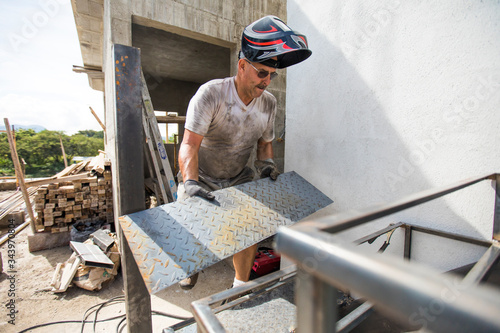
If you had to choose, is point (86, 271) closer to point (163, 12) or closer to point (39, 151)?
point (163, 12)

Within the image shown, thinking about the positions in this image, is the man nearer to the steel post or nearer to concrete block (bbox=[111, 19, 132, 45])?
the steel post

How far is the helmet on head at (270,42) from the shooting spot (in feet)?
6.49

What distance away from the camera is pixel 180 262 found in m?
1.38

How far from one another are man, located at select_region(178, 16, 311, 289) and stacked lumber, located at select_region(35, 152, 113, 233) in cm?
390

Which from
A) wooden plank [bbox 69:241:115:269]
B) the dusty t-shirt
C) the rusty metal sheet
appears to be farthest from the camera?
wooden plank [bbox 69:241:115:269]

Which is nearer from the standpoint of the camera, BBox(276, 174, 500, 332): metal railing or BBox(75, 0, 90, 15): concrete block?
BBox(276, 174, 500, 332): metal railing

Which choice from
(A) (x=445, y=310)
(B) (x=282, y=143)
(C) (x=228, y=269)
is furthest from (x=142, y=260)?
(B) (x=282, y=143)

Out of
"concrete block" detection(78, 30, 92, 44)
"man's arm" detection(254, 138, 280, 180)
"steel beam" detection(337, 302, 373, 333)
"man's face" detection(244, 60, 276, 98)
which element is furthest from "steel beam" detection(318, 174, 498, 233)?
"concrete block" detection(78, 30, 92, 44)

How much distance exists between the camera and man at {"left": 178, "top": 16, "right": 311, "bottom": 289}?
2.03m

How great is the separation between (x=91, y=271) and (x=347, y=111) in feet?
13.8

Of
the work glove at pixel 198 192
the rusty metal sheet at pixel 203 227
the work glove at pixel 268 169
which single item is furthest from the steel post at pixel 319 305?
the work glove at pixel 268 169

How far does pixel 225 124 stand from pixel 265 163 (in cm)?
62

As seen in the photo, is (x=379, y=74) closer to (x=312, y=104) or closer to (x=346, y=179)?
(x=312, y=104)

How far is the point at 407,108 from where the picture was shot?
1.90 m
